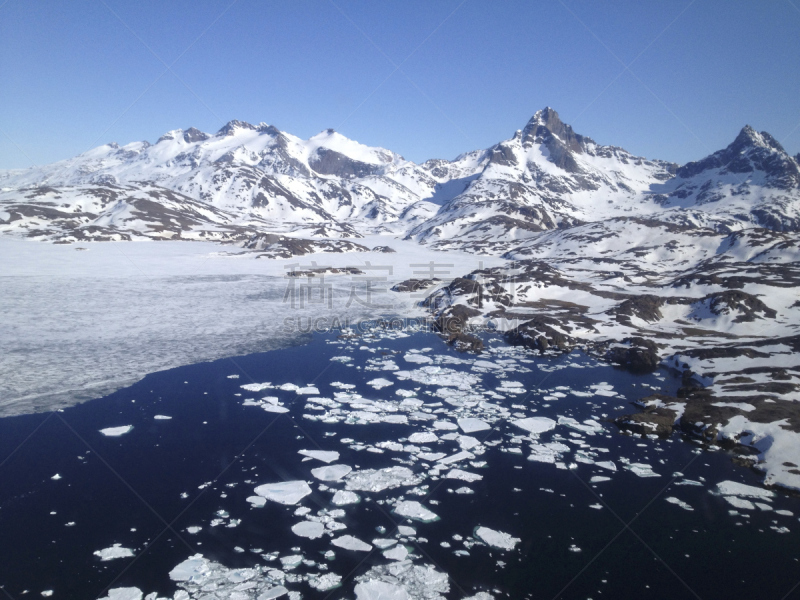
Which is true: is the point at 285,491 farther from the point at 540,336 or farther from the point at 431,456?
the point at 540,336

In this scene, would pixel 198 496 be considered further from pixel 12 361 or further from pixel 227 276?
pixel 227 276

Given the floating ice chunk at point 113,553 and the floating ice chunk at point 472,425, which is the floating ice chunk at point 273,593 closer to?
the floating ice chunk at point 113,553

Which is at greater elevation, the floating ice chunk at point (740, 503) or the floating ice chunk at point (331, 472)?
the floating ice chunk at point (740, 503)

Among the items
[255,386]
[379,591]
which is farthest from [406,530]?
[255,386]

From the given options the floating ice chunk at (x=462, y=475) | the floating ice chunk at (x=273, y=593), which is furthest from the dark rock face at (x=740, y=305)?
the floating ice chunk at (x=273, y=593)

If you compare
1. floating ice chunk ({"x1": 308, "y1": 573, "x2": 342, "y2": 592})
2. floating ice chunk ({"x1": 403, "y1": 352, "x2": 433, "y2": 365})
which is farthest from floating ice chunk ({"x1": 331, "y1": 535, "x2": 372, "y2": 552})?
floating ice chunk ({"x1": 403, "y1": 352, "x2": 433, "y2": 365})

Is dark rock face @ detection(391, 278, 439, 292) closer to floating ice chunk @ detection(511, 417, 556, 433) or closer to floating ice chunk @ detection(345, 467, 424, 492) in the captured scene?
floating ice chunk @ detection(511, 417, 556, 433)
